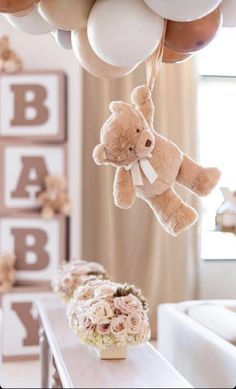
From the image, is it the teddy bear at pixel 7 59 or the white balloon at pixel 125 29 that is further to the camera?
the teddy bear at pixel 7 59

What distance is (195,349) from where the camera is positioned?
1.93 metres

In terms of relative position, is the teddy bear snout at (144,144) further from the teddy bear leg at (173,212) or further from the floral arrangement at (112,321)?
the floral arrangement at (112,321)

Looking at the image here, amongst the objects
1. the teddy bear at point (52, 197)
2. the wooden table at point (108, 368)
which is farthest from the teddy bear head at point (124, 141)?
the teddy bear at point (52, 197)

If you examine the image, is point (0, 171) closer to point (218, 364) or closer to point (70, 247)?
point (70, 247)

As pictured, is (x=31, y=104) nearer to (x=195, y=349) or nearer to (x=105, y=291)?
(x=195, y=349)

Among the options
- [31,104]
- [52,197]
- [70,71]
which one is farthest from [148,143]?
[70,71]

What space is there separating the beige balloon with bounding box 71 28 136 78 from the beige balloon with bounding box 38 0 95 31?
0.09 m

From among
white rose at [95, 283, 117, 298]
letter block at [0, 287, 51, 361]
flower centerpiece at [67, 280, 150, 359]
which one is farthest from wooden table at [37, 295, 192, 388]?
letter block at [0, 287, 51, 361]

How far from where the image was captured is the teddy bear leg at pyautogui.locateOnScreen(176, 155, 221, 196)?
4.33 feet

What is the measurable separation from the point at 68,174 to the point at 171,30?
251 cm

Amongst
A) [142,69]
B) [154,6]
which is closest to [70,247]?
[142,69]

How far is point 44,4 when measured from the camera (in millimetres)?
1354

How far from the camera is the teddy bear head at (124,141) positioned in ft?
4.13

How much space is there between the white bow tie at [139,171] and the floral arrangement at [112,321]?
0.37 meters
